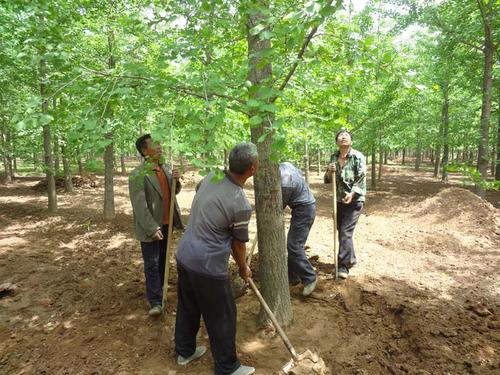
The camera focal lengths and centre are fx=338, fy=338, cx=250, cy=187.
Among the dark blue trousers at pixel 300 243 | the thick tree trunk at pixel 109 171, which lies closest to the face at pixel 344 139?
the dark blue trousers at pixel 300 243

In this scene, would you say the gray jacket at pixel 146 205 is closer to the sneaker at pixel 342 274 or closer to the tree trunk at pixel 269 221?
the tree trunk at pixel 269 221

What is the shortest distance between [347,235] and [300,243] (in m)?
0.90

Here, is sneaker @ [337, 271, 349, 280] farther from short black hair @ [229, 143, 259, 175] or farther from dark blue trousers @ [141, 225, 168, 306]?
short black hair @ [229, 143, 259, 175]

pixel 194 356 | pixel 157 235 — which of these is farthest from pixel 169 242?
pixel 194 356

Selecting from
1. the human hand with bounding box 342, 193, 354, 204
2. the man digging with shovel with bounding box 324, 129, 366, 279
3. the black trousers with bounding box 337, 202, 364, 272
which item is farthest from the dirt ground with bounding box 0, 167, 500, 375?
the human hand with bounding box 342, 193, 354, 204

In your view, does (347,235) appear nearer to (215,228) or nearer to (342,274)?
(342,274)

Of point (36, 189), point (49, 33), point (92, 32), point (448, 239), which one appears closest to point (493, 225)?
point (448, 239)

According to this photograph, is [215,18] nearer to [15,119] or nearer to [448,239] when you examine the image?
[15,119]

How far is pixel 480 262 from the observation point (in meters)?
5.88

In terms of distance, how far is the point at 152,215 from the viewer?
13.6 ft

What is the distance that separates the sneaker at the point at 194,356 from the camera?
128 inches

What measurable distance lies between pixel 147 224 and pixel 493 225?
25.9 feet

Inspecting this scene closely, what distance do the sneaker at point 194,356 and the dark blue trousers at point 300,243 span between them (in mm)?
1663

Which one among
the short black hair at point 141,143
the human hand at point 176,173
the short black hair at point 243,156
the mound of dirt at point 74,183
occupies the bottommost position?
the mound of dirt at point 74,183
